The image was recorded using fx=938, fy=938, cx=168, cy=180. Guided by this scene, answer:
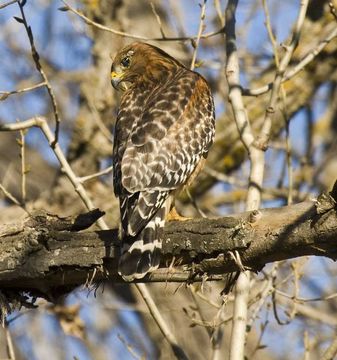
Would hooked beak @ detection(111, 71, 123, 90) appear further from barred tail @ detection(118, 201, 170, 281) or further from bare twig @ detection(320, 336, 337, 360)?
bare twig @ detection(320, 336, 337, 360)

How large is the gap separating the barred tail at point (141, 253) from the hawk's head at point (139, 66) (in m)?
1.90

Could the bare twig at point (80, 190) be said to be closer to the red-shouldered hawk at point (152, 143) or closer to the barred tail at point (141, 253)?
the red-shouldered hawk at point (152, 143)

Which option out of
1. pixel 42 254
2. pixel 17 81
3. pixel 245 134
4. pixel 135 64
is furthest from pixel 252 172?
pixel 17 81

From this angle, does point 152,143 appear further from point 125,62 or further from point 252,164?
point 125,62

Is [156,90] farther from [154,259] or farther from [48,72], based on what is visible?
[48,72]

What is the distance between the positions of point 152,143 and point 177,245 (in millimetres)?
1067

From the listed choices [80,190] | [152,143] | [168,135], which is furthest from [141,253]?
[168,135]

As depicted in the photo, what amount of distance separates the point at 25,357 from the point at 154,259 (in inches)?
229

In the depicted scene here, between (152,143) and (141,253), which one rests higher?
(152,143)

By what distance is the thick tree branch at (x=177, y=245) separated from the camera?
4105mm

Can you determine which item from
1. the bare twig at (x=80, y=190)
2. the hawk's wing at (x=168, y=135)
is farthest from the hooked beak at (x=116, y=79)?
the bare twig at (x=80, y=190)

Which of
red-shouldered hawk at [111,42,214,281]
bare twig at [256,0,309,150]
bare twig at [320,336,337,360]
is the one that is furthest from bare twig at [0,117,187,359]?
bare twig at [256,0,309,150]

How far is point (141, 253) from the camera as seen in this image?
459 cm

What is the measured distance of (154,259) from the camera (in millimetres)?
4648
